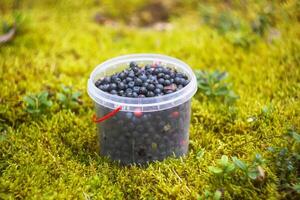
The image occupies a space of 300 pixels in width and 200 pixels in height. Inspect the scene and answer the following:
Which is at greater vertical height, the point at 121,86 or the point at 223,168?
the point at 121,86

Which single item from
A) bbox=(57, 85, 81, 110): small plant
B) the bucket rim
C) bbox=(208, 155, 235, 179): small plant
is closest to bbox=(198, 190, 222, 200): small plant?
bbox=(208, 155, 235, 179): small plant

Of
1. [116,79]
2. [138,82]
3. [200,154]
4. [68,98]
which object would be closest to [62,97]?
[68,98]

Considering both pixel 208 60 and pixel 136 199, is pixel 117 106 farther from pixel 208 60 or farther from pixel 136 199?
pixel 208 60

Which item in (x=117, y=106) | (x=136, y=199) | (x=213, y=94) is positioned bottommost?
(x=136, y=199)

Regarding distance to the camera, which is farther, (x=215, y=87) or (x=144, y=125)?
(x=215, y=87)

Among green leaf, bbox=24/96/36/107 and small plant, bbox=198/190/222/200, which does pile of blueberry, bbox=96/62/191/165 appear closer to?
small plant, bbox=198/190/222/200

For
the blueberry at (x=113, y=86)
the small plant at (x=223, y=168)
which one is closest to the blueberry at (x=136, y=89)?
Answer: the blueberry at (x=113, y=86)

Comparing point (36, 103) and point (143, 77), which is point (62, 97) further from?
point (143, 77)

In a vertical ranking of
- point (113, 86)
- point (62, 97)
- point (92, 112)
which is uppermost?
point (113, 86)

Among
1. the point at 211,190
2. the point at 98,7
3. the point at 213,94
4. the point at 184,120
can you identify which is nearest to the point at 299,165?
the point at 211,190
